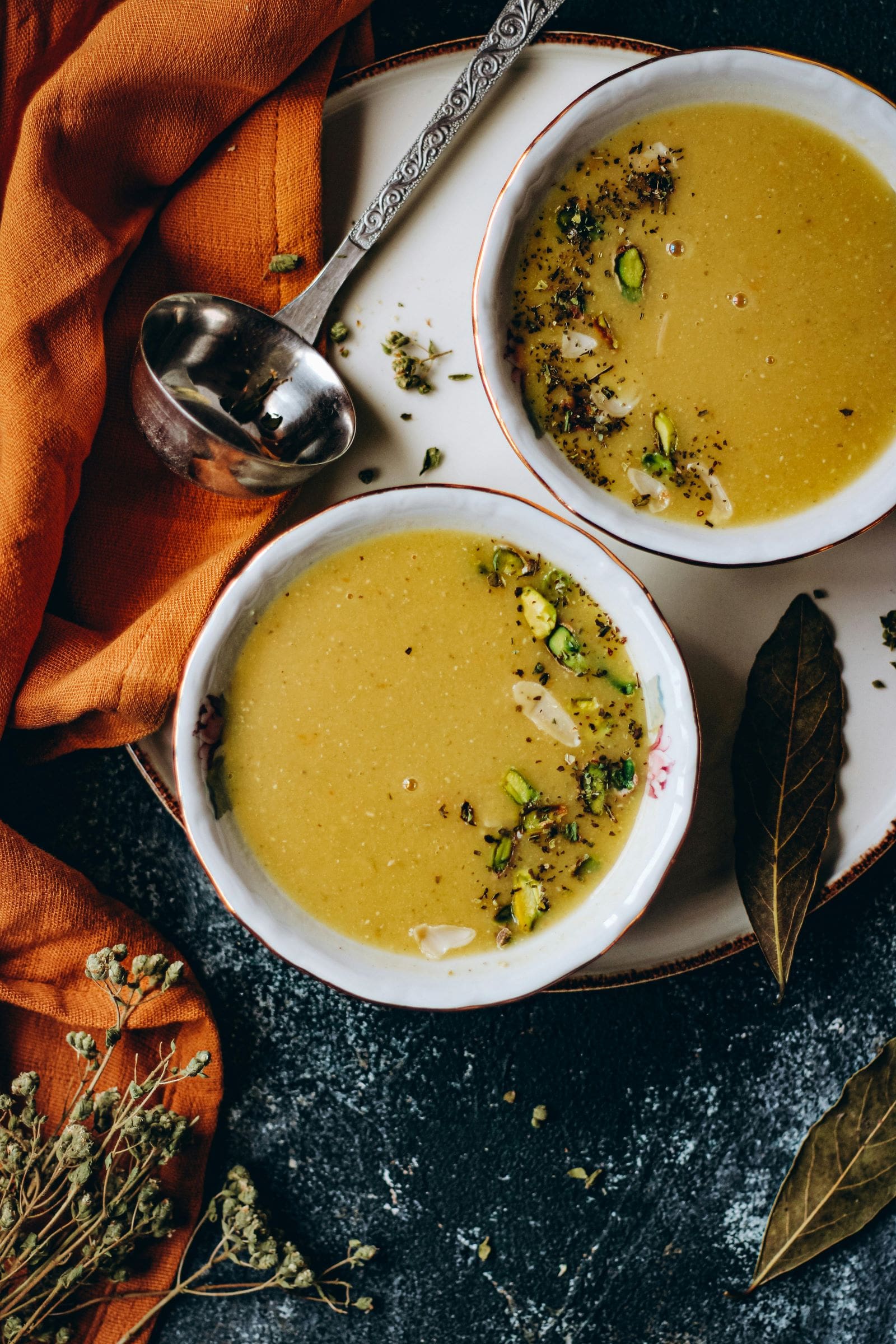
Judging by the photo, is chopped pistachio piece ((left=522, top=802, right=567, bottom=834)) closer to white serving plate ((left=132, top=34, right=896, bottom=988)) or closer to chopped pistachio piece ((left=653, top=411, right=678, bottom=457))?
white serving plate ((left=132, top=34, right=896, bottom=988))

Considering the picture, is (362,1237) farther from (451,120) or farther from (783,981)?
(451,120)

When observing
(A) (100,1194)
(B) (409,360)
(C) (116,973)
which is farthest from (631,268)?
(A) (100,1194)

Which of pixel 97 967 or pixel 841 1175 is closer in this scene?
pixel 97 967

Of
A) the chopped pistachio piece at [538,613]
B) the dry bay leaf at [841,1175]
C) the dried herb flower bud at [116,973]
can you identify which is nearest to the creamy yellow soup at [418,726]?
the chopped pistachio piece at [538,613]

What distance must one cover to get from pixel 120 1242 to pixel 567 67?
1.81 m

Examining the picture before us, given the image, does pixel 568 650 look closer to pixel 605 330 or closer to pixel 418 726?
pixel 418 726

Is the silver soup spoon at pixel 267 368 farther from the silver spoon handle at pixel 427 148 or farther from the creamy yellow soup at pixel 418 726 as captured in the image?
the creamy yellow soup at pixel 418 726

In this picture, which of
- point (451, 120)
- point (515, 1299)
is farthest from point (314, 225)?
point (515, 1299)

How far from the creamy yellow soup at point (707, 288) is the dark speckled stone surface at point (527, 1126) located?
2.50 feet

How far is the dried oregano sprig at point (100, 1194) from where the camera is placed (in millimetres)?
1252

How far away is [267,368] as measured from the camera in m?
1.35

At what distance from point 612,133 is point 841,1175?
1.55 meters

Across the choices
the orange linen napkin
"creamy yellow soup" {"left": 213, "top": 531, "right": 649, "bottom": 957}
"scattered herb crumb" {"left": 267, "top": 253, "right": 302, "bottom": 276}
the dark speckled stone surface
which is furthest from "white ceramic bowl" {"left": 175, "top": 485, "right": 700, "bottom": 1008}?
"scattered herb crumb" {"left": 267, "top": 253, "right": 302, "bottom": 276}

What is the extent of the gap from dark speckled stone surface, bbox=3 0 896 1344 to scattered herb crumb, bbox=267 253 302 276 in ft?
2.59
